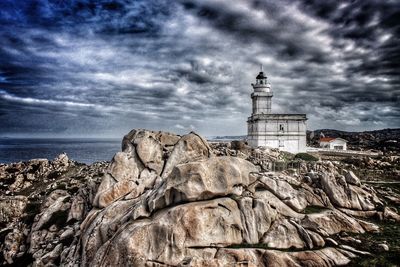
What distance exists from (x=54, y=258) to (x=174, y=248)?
563 inches

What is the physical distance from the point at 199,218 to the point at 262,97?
6929 cm

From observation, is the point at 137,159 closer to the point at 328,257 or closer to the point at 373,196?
the point at 328,257

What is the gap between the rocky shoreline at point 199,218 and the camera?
18625 mm

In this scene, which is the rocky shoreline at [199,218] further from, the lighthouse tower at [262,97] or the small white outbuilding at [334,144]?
the small white outbuilding at [334,144]

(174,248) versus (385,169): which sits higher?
(385,169)

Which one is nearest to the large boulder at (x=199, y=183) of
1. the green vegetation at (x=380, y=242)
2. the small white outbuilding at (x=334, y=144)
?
the green vegetation at (x=380, y=242)

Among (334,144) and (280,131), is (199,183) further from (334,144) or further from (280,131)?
(334,144)

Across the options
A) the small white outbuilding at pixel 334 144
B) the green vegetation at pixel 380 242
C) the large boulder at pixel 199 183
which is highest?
the small white outbuilding at pixel 334 144

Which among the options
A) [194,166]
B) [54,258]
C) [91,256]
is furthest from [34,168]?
[194,166]

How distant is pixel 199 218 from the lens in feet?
64.0

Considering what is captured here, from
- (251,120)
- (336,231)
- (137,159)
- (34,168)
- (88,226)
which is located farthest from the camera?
(251,120)

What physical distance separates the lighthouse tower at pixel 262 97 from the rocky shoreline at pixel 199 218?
52385 millimetres

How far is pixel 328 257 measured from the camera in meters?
18.7

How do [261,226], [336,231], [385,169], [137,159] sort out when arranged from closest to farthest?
[261,226] → [336,231] → [137,159] → [385,169]
